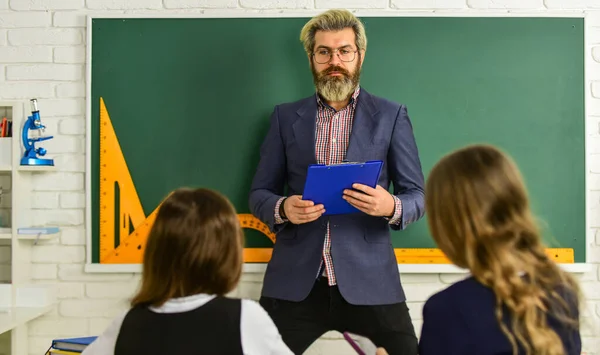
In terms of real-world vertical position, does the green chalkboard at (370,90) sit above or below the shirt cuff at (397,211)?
above

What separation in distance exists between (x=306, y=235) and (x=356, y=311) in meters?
0.33

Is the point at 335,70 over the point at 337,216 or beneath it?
over

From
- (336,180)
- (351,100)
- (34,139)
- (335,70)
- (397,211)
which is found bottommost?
(397,211)

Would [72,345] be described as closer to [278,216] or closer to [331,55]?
[278,216]

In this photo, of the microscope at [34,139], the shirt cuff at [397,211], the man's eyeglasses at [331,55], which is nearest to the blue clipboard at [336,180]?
the shirt cuff at [397,211]

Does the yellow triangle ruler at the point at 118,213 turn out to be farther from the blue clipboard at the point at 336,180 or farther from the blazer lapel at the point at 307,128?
the blue clipboard at the point at 336,180

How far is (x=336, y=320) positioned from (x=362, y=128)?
2.35 ft

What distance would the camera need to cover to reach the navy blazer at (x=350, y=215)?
2.18m

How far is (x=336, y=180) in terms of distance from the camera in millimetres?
1992

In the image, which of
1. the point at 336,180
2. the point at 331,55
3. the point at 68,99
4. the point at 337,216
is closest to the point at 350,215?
the point at 337,216

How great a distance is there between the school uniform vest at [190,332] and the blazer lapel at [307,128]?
1.03 m

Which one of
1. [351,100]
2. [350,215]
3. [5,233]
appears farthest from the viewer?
[5,233]

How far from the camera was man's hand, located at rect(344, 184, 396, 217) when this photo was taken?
203cm

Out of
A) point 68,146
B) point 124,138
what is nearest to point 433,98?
point 124,138
